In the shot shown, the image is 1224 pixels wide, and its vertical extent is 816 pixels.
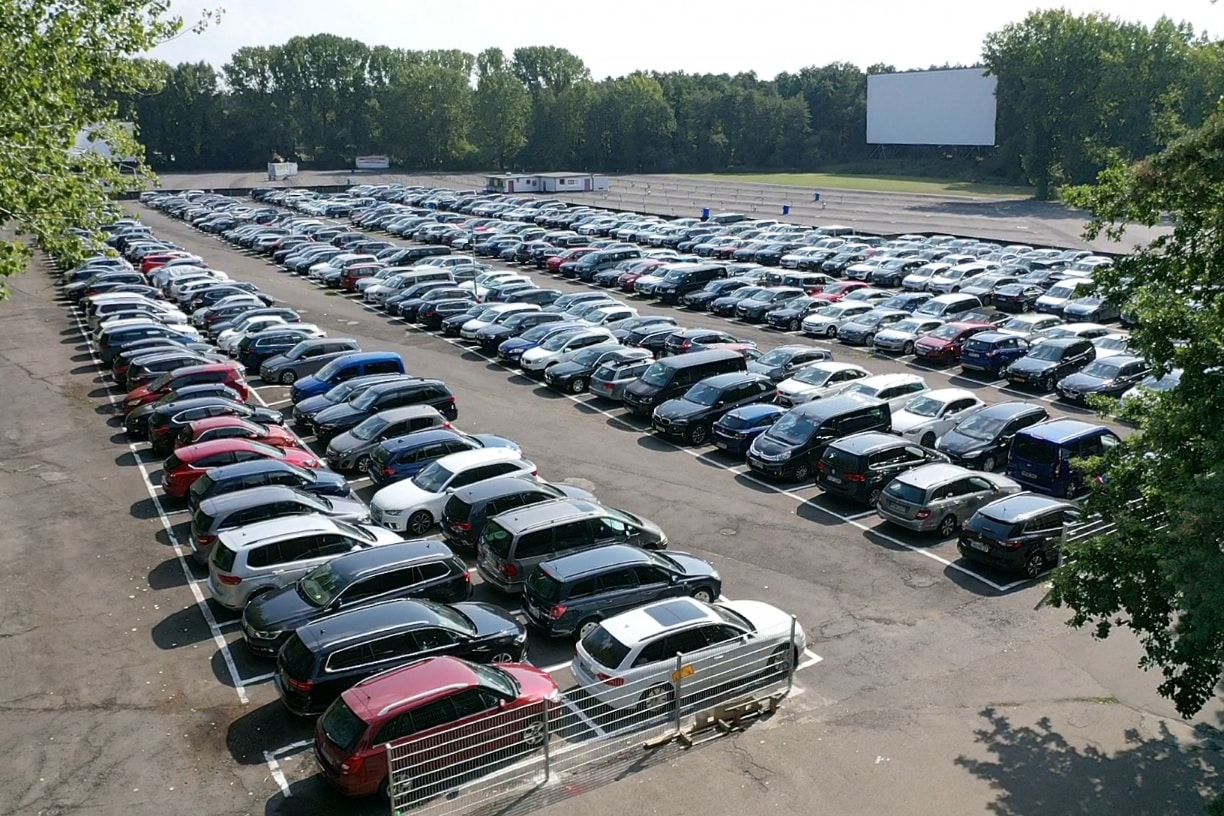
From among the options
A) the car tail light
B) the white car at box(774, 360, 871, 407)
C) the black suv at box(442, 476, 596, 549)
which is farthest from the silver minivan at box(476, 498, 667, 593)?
the white car at box(774, 360, 871, 407)

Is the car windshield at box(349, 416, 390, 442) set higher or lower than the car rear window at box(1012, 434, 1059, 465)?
higher

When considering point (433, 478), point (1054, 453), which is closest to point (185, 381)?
point (433, 478)

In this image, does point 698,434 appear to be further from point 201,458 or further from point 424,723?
point 424,723

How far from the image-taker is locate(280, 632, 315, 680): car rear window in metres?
12.7

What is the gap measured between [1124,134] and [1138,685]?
304 feet

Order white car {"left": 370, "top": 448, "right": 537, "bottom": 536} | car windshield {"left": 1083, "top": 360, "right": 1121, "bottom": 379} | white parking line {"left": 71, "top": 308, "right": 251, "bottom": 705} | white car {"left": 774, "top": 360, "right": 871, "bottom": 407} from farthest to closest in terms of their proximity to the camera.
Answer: car windshield {"left": 1083, "top": 360, "right": 1121, "bottom": 379}
white car {"left": 774, "top": 360, "right": 871, "bottom": 407}
white car {"left": 370, "top": 448, "right": 537, "bottom": 536}
white parking line {"left": 71, "top": 308, "right": 251, "bottom": 705}

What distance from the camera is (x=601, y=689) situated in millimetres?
13086

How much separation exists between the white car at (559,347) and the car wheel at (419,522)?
1233 cm

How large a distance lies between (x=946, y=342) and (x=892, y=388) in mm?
8023

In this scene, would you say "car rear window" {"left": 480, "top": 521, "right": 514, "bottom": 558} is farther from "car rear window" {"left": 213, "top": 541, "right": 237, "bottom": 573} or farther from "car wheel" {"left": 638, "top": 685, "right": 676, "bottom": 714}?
"car wheel" {"left": 638, "top": 685, "right": 676, "bottom": 714}

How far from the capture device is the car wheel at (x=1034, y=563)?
58.8ft

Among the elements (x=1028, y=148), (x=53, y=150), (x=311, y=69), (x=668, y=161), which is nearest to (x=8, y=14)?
(x=53, y=150)

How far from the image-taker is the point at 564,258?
2069 inches

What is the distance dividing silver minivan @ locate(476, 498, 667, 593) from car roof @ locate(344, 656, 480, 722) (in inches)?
150
